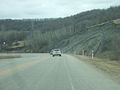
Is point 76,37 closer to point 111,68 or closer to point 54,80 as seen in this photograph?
point 111,68

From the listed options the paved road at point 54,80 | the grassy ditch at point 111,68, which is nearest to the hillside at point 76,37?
the grassy ditch at point 111,68

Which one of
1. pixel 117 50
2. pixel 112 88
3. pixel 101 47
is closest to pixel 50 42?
pixel 101 47

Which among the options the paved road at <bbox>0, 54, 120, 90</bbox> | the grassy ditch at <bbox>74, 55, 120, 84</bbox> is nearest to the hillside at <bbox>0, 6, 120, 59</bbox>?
the grassy ditch at <bbox>74, 55, 120, 84</bbox>

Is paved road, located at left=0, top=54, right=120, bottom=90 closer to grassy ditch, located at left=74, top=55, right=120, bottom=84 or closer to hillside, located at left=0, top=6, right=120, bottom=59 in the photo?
grassy ditch, located at left=74, top=55, right=120, bottom=84

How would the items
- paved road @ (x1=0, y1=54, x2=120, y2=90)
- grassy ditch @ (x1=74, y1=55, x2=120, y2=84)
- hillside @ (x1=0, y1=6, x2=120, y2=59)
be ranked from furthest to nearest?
hillside @ (x1=0, y1=6, x2=120, y2=59), grassy ditch @ (x1=74, y1=55, x2=120, y2=84), paved road @ (x1=0, y1=54, x2=120, y2=90)

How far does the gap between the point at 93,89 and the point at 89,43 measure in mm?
65392

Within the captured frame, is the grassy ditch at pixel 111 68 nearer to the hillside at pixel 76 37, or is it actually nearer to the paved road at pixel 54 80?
the paved road at pixel 54 80

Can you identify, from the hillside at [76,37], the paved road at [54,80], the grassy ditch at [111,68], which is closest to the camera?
the paved road at [54,80]

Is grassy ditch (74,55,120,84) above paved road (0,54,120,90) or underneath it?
underneath

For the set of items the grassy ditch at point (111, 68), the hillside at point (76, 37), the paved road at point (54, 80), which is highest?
the hillside at point (76, 37)

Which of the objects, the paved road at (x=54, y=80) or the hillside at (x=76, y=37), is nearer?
the paved road at (x=54, y=80)

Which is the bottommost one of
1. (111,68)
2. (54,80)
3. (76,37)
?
(111,68)

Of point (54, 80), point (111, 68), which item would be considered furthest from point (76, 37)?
point (54, 80)

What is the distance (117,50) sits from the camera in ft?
156
